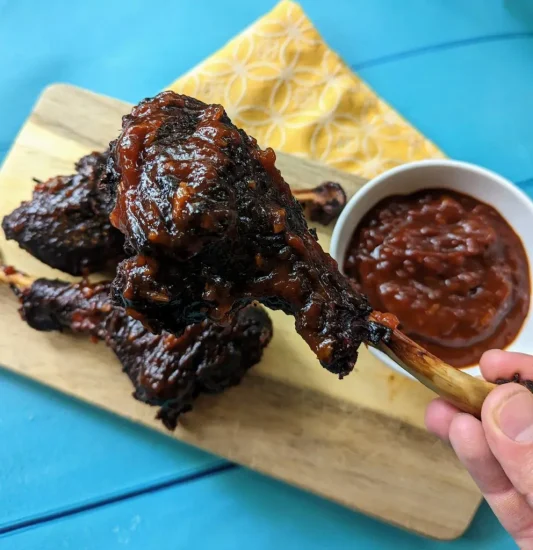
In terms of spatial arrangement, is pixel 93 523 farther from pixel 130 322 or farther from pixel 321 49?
pixel 321 49

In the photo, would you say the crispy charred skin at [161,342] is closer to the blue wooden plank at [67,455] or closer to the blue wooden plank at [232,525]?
the blue wooden plank at [67,455]

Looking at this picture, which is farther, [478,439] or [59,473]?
[59,473]

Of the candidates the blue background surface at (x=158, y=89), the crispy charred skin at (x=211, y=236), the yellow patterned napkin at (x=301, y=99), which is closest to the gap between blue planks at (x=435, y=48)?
the blue background surface at (x=158, y=89)

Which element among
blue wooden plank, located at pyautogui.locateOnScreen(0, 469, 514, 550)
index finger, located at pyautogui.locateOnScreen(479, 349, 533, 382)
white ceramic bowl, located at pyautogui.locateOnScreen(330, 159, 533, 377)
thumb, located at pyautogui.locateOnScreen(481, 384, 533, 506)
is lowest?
blue wooden plank, located at pyautogui.locateOnScreen(0, 469, 514, 550)

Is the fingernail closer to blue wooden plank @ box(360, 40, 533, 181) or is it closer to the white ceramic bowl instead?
the white ceramic bowl

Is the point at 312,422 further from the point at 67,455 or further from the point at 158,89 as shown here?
the point at 158,89

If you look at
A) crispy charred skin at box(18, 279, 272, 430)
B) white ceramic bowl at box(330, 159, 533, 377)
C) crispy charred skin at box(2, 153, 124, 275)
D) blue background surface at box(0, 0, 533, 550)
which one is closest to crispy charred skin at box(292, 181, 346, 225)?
white ceramic bowl at box(330, 159, 533, 377)

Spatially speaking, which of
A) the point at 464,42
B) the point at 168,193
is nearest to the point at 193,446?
the point at 168,193
